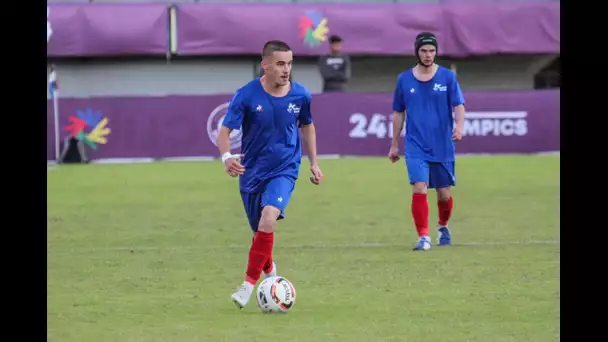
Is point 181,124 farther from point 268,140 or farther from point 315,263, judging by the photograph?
point 268,140

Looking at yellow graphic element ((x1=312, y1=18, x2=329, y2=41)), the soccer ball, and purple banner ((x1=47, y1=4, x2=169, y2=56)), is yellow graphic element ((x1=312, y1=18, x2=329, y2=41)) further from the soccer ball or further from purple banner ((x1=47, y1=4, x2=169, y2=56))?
the soccer ball

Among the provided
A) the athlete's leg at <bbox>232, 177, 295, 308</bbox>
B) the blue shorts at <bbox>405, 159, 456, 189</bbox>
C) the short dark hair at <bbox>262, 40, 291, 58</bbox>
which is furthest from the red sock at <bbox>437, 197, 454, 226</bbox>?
the short dark hair at <bbox>262, 40, 291, 58</bbox>

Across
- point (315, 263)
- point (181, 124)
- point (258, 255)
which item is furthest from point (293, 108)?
point (181, 124)

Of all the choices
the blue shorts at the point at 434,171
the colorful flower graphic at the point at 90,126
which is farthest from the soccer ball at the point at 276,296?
the colorful flower graphic at the point at 90,126

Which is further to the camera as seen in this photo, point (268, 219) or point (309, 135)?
point (309, 135)

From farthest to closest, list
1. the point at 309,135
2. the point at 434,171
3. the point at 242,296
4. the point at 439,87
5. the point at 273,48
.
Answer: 1. the point at 434,171
2. the point at 439,87
3. the point at 309,135
4. the point at 273,48
5. the point at 242,296

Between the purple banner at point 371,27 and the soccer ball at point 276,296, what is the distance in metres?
30.3

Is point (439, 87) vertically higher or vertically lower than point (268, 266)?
higher

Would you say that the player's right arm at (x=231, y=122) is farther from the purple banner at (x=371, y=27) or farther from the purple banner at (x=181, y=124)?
the purple banner at (x=371, y=27)

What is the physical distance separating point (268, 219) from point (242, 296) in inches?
26.9

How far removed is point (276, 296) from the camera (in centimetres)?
1103
